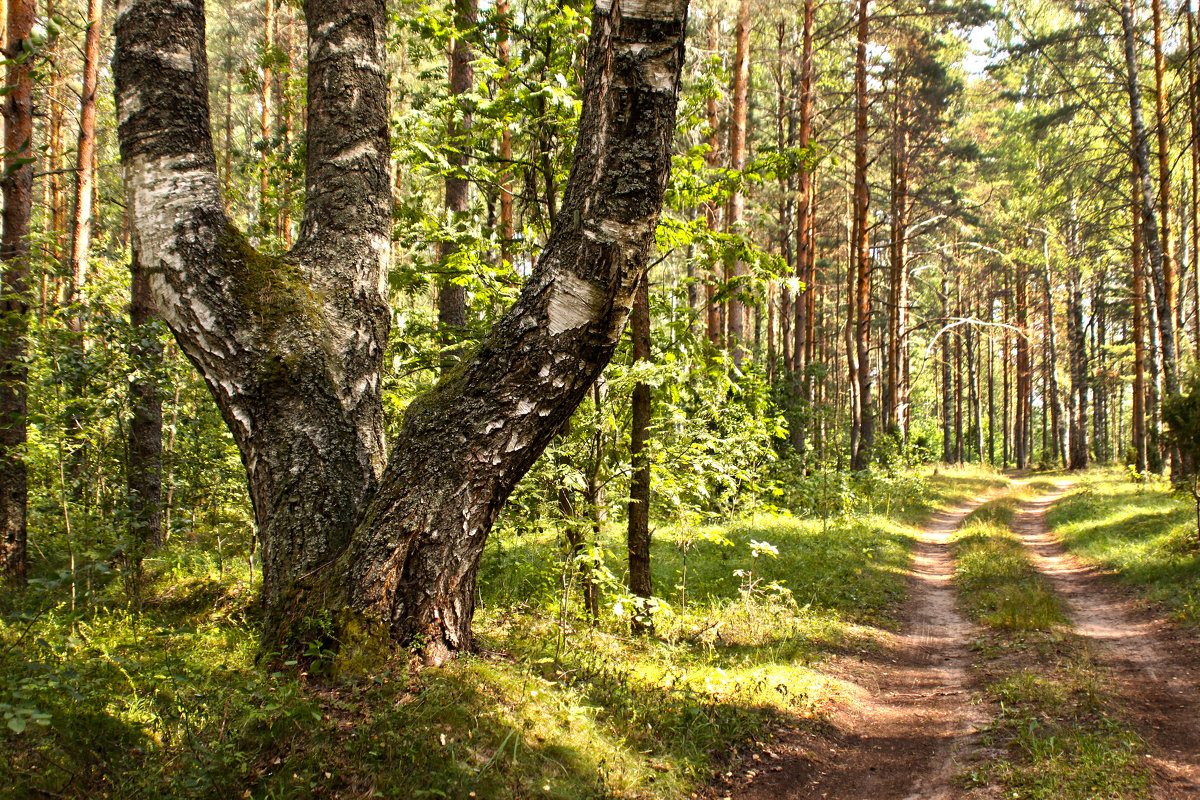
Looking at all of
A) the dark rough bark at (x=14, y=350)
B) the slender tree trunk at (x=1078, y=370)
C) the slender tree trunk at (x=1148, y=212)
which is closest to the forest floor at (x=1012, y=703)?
the dark rough bark at (x=14, y=350)

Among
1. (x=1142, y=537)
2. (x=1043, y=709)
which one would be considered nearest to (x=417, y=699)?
(x=1043, y=709)

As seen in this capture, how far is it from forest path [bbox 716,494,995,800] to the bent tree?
220 cm

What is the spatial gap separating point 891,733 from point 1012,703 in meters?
0.99

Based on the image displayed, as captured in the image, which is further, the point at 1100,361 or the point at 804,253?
the point at 1100,361

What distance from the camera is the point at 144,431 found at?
7.45m

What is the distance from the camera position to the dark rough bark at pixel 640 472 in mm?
5457

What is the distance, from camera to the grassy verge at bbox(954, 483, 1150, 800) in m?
3.64

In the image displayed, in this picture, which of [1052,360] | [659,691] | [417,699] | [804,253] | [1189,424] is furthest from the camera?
[1052,360]

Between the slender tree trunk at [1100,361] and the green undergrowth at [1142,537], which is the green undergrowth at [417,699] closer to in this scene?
the green undergrowth at [1142,537]

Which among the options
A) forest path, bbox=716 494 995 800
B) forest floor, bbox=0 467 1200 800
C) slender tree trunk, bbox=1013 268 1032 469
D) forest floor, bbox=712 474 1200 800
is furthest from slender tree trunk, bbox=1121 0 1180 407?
slender tree trunk, bbox=1013 268 1032 469

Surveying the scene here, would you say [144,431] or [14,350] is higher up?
[14,350]

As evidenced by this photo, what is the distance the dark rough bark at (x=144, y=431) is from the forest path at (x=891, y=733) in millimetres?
5661

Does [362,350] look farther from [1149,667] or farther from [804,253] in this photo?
[804,253]

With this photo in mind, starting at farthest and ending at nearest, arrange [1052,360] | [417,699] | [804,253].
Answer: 1. [1052,360]
2. [804,253]
3. [417,699]
